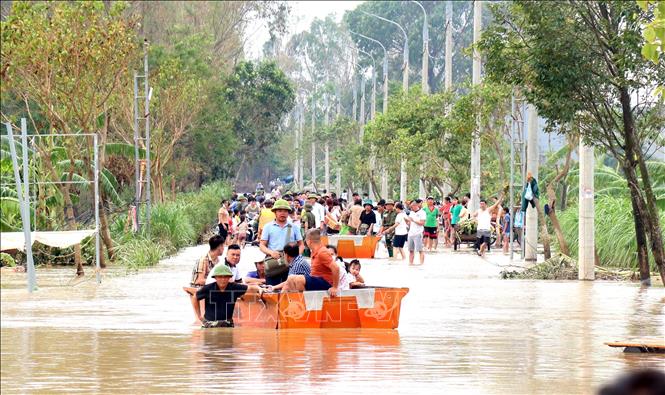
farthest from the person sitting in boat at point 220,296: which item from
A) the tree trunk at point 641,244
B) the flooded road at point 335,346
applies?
the tree trunk at point 641,244

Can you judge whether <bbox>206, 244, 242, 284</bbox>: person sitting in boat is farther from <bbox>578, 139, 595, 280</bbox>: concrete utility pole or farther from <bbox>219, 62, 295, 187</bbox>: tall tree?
<bbox>219, 62, 295, 187</bbox>: tall tree

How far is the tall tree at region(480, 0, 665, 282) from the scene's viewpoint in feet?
82.0

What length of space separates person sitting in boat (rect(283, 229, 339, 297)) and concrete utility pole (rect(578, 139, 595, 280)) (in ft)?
40.5

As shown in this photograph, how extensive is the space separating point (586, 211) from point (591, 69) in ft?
17.7

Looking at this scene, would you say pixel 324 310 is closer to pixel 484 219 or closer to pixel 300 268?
pixel 300 268

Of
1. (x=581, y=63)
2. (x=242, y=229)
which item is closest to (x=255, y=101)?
(x=242, y=229)

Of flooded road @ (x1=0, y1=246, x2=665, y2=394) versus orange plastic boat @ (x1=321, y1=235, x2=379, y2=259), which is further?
orange plastic boat @ (x1=321, y1=235, x2=379, y2=259)

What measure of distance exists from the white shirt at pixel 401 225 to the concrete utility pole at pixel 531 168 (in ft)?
10.0

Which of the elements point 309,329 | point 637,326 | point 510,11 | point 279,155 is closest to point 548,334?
point 637,326

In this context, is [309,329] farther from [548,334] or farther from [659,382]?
[659,382]

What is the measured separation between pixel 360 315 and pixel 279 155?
136647 millimetres

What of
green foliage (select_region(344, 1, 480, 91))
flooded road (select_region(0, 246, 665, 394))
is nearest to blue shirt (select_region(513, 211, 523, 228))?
flooded road (select_region(0, 246, 665, 394))

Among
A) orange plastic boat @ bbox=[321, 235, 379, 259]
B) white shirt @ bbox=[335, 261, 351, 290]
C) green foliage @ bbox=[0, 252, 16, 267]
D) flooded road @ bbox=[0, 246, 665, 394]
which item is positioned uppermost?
orange plastic boat @ bbox=[321, 235, 379, 259]

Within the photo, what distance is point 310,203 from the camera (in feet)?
126
